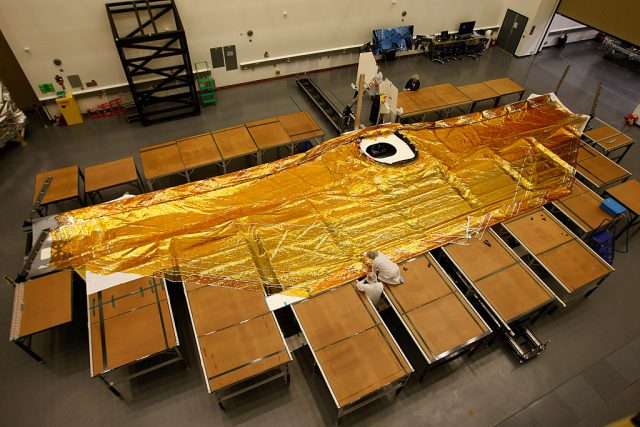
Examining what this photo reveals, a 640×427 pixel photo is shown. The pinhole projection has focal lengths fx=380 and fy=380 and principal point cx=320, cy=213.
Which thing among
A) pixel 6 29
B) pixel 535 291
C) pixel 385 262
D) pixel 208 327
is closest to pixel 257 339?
pixel 208 327

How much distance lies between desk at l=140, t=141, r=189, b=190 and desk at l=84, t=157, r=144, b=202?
0.23 metres

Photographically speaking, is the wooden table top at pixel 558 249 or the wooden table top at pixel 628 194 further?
the wooden table top at pixel 628 194

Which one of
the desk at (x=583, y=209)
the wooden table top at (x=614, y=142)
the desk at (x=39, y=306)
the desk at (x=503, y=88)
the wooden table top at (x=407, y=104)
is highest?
the desk at (x=503, y=88)

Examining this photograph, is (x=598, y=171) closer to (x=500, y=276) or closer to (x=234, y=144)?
(x=500, y=276)

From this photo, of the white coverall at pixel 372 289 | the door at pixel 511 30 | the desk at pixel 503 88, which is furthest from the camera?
the door at pixel 511 30

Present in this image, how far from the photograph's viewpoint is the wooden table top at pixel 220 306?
15.1 ft

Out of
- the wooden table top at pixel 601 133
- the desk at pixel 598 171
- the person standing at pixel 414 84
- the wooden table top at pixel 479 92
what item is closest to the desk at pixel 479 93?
the wooden table top at pixel 479 92

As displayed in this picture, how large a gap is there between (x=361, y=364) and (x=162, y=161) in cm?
480

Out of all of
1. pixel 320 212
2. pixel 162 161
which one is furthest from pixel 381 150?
pixel 162 161

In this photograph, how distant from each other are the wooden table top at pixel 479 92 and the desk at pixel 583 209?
3.15 meters

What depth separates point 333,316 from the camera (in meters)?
4.73

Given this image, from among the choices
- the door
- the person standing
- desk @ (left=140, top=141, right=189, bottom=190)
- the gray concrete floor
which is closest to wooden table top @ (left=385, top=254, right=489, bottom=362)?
the gray concrete floor

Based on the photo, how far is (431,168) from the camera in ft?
22.6

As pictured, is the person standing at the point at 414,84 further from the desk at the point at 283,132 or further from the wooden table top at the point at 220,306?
the wooden table top at the point at 220,306
